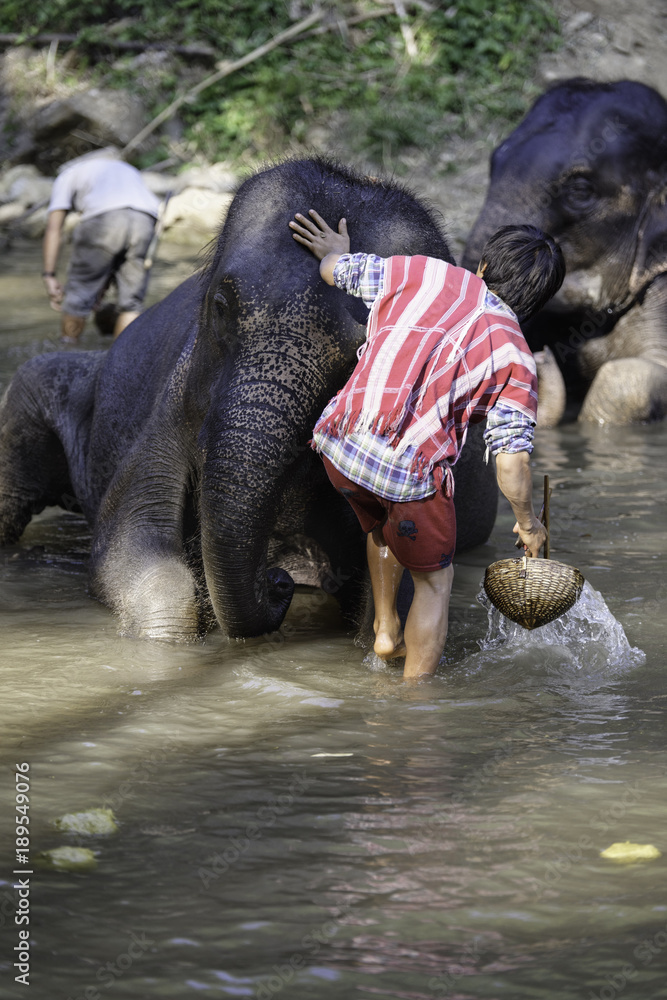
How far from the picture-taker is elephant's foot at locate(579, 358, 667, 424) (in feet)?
25.2

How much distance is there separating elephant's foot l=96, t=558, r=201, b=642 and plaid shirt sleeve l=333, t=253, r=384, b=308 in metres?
1.20

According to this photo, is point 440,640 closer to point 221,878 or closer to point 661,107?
point 221,878

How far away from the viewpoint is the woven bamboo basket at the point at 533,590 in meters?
3.67

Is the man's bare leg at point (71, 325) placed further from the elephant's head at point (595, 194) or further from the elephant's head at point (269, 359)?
the elephant's head at point (269, 359)

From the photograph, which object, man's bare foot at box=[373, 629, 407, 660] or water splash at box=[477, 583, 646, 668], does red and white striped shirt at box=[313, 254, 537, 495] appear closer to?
man's bare foot at box=[373, 629, 407, 660]

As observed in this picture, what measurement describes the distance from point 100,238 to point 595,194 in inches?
134

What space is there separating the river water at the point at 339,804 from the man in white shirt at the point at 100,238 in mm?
4695

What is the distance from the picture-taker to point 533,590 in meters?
3.66

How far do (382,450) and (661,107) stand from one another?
587 cm

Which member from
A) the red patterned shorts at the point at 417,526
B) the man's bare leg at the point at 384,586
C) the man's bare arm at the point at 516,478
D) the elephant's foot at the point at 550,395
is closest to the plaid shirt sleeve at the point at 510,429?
the man's bare arm at the point at 516,478

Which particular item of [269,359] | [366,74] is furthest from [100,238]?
[366,74]

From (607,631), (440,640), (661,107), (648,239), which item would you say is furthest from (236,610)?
(661,107)

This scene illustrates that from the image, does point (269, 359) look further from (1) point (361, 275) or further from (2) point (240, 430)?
(1) point (361, 275)

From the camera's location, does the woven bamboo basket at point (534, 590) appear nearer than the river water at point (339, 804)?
No
